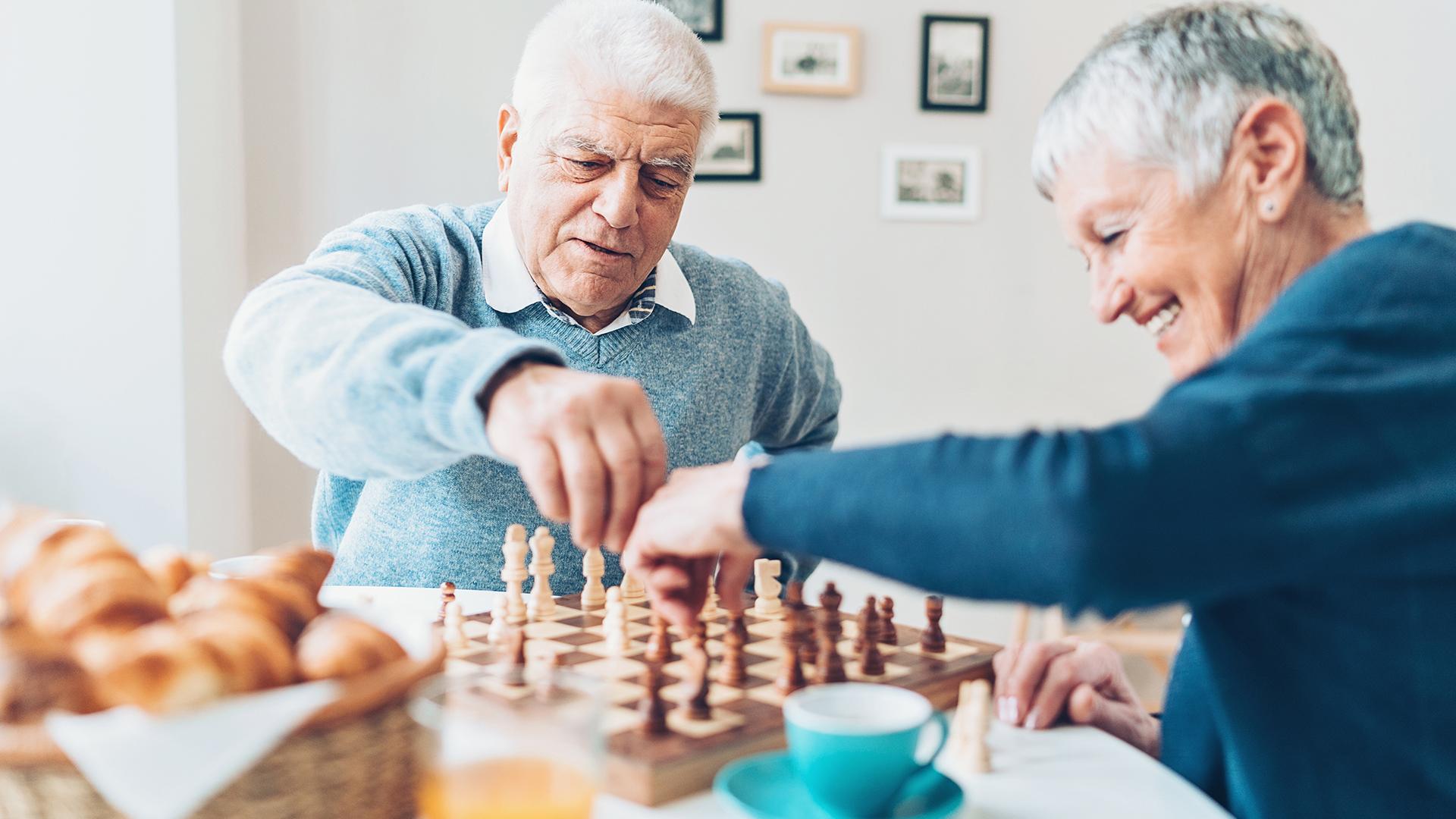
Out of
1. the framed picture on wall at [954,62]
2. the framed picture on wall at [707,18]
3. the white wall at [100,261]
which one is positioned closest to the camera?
the white wall at [100,261]

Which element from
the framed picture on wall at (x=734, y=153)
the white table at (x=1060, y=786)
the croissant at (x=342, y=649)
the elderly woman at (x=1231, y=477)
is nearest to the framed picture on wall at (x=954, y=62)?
the framed picture on wall at (x=734, y=153)

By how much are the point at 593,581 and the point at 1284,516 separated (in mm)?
1074

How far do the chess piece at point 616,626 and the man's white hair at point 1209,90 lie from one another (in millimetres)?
818

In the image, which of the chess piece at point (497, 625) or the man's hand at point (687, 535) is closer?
the man's hand at point (687, 535)

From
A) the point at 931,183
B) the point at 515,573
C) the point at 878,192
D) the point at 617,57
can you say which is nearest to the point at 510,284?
the point at 617,57

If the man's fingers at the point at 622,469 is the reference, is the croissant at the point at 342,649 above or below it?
below

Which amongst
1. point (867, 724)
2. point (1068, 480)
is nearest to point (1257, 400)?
point (1068, 480)

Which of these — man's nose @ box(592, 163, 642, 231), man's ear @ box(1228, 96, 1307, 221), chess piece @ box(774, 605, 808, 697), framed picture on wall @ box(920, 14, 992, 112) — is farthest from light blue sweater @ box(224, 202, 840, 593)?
framed picture on wall @ box(920, 14, 992, 112)

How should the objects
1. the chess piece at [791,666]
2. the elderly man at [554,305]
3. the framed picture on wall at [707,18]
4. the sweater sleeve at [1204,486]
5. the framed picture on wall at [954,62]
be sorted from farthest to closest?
the framed picture on wall at [954,62]
the framed picture on wall at [707,18]
the elderly man at [554,305]
the chess piece at [791,666]
the sweater sleeve at [1204,486]

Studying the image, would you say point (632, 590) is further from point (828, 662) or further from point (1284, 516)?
point (1284, 516)

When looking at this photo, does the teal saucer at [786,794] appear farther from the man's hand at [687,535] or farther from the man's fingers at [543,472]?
the man's fingers at [543,472]

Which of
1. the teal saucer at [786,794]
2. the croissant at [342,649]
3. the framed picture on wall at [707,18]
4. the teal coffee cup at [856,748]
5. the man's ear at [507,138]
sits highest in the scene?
the framed picture on wall at [707,18]

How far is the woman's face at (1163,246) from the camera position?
111 cm

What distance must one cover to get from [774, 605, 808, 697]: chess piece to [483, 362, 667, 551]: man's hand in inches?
11.7
